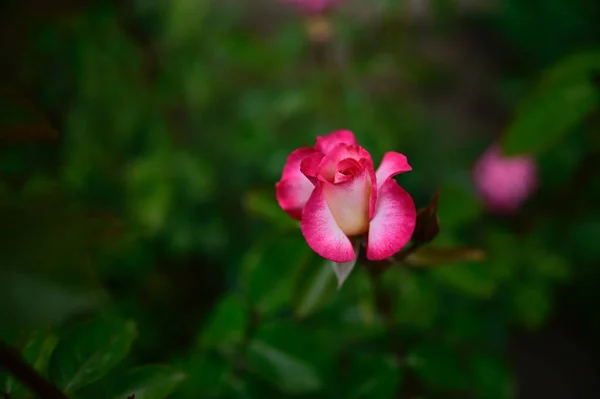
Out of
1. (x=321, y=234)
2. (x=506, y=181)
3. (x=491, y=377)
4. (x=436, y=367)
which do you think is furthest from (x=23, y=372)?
(x=506, y=181)

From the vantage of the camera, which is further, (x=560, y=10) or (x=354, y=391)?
(x=560, y=10)

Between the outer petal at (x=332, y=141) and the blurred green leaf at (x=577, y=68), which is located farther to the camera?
the blurred green leaf at (x=577, y=68)

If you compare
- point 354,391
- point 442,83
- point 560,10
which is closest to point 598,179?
point 560,10

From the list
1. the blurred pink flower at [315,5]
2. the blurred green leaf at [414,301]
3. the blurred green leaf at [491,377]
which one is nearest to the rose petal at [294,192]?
the blurred green leaf at [414,301]

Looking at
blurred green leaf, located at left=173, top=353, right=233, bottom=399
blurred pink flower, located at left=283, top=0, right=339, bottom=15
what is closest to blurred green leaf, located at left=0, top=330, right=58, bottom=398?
blurred green leaf, located at left=173, top=353, right=233, bottom=399

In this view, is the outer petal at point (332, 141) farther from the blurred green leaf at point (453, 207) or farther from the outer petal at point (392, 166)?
the blurred green leaf at point (453, 207)

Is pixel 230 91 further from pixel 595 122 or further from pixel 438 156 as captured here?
pixel 595 122
